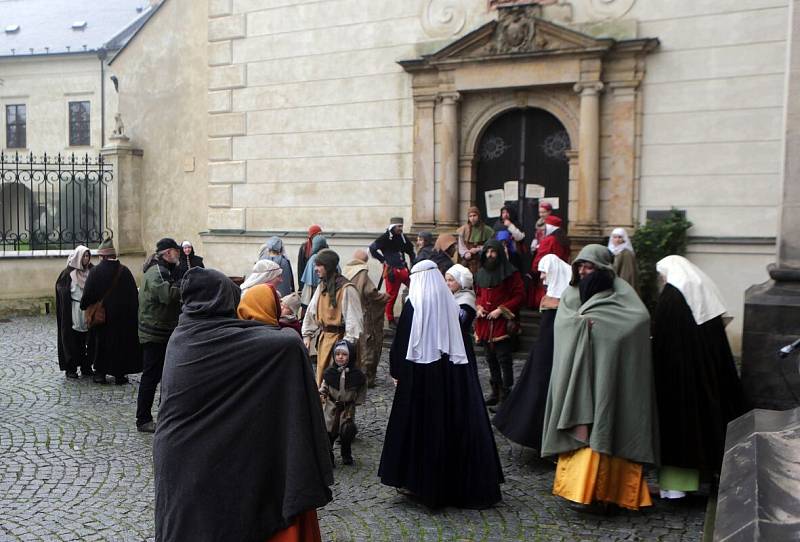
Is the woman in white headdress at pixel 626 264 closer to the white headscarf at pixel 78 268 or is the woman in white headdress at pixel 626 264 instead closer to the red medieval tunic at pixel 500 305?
the red medieval tunic at pixel 500 305

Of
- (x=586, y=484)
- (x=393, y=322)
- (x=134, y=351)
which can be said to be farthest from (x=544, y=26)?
(x=586, y=484)

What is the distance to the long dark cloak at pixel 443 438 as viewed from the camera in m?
5.77

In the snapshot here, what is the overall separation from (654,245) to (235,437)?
28.2ft

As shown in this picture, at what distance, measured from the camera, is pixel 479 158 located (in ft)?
43.2

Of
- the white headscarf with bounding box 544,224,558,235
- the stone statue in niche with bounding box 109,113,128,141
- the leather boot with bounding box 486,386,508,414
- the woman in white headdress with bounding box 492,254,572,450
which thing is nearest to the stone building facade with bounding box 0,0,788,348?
the stone statue in niche with bounding box 109,113,128,141

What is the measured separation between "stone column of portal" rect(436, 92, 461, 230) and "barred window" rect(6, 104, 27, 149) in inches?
1402

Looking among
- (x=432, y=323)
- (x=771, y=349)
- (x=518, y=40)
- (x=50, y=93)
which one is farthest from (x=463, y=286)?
(x=50, y=93)

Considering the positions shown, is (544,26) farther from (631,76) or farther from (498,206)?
(498,206)

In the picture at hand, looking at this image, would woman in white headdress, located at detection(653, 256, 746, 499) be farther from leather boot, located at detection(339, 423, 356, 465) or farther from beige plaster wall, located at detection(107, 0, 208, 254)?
beige plaster wall, located at detection(107, 0, 208, 254)

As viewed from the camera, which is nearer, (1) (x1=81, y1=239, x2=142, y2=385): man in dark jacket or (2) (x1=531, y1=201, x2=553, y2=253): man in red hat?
(1) (x1=81, y1=239, x2=142, y2=385): man in dark jacket

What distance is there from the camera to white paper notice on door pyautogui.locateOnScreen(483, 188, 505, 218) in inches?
510

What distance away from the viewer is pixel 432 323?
5.80 m

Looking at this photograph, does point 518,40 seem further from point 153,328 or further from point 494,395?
point 153,328

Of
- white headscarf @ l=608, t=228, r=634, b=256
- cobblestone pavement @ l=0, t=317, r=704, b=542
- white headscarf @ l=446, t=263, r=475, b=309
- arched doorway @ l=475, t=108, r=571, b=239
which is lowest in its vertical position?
cobblestone pavement @ l=0, t=317, r=704, b=542
